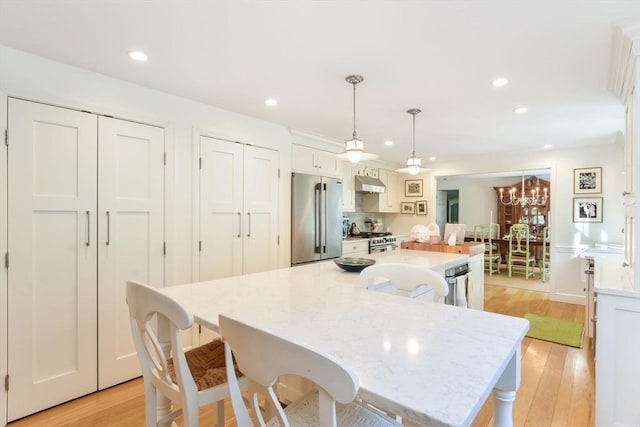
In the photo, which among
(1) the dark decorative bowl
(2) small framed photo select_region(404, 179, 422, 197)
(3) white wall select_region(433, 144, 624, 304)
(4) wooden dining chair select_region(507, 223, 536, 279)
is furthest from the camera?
(4) wooden dining chair select_region(507, 223, 536, 279)

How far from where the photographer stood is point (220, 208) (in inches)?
122

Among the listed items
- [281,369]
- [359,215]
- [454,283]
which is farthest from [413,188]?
[281,369]

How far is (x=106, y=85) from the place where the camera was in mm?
2400

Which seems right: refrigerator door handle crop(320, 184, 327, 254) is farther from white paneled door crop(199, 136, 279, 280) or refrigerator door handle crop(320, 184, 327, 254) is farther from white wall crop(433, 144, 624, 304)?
white wall crop(433, 144, 624, 304)

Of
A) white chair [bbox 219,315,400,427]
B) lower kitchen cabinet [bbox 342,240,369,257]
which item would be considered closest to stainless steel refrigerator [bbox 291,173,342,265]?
lower kitchen cabinet [bbox 342,240,369,257]

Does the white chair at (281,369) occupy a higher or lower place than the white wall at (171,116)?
lower

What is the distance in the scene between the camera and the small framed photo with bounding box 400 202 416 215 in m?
6.53

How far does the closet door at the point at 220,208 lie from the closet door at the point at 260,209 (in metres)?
0.08

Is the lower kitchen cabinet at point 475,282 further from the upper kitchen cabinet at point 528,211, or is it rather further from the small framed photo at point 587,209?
the upper kitchen cabinet at point 528,211

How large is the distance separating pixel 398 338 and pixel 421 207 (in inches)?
222

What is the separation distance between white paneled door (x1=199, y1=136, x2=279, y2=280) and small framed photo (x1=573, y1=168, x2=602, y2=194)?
431cm

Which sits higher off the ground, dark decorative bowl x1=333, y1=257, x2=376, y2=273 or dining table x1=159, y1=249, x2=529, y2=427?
dark decorative bowl x1=333, y1=257, x2=376, y2=273


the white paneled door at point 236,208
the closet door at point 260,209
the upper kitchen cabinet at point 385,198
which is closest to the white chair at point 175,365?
the white paneled door at point 236,208

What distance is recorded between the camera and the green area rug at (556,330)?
3.38 metres
